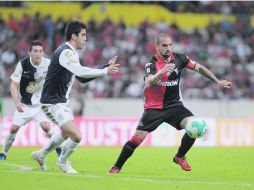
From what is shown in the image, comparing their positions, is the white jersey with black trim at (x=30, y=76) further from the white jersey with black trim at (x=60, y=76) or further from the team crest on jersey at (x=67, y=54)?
the team crest on jersey at (x=67, y=54)

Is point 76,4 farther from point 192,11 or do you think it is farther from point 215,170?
point 215,170

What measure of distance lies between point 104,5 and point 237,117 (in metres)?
7.42

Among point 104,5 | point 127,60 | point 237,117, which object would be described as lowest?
point 237,117

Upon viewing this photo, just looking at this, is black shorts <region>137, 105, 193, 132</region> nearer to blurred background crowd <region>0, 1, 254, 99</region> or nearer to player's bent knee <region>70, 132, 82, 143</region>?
player's bent knee <region>70, 132, 82, 143</region>

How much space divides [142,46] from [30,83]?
43.6 ft

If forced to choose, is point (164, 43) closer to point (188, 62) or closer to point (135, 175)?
point (188, 62)

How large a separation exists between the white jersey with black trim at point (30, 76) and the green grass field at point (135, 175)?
139cm

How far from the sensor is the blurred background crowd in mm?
26297

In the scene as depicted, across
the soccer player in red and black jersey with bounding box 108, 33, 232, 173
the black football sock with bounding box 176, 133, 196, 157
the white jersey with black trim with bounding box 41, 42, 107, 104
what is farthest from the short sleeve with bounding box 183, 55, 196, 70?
the white jersey with black trim with bounding box 41, 42, 107, 104

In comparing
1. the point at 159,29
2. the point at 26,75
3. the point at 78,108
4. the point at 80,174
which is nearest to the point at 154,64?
the point at 80,174

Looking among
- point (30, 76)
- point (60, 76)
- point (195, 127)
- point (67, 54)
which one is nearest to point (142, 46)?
point (30, 76)

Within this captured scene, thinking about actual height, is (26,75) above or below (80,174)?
above

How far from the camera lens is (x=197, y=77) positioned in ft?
88.6

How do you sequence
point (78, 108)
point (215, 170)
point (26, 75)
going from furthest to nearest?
point (78, 108), point (26, 75), point (215, 170)
